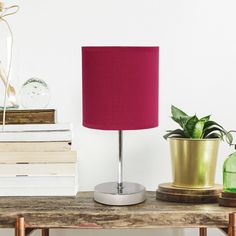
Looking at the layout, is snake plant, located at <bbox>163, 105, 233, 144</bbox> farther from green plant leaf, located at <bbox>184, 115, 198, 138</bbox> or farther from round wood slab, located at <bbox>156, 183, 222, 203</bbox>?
round wood slab, located at <bbox>156, 183, 222, 203</bbox>

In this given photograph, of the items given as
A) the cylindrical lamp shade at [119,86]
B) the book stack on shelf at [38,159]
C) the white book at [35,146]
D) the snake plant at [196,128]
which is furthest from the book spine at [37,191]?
the snake plant at [196,128]

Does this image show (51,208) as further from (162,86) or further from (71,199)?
(162,86)

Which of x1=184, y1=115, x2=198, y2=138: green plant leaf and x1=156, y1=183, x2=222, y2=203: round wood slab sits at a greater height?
x1=184, y1=115, x2=198, y2=138: green plant leaf

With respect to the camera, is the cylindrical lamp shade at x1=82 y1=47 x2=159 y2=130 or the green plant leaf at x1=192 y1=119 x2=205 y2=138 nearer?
the cylindrical lamp shade at x1=82 y1=47 x2=159 y2=130

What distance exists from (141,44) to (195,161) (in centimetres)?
49

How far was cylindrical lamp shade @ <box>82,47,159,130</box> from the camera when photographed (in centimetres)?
151

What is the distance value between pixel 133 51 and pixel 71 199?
1.55ft

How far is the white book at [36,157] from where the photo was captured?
1.64 meters

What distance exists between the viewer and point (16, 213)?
1.48m

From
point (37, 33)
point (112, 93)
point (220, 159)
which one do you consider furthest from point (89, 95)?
point (220, 159)

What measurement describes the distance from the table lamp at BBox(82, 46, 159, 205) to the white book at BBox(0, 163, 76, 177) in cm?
16

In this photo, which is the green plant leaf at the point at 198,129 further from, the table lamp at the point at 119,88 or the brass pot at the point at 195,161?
the table lamp at the point at 119,88

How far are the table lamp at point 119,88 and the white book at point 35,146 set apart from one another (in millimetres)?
133

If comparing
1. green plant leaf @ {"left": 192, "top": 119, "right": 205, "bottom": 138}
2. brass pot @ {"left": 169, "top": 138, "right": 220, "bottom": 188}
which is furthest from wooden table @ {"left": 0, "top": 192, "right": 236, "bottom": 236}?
green plant leaf @ {"left": 192, "top": 119, "right": 205, "bottom": 138}
